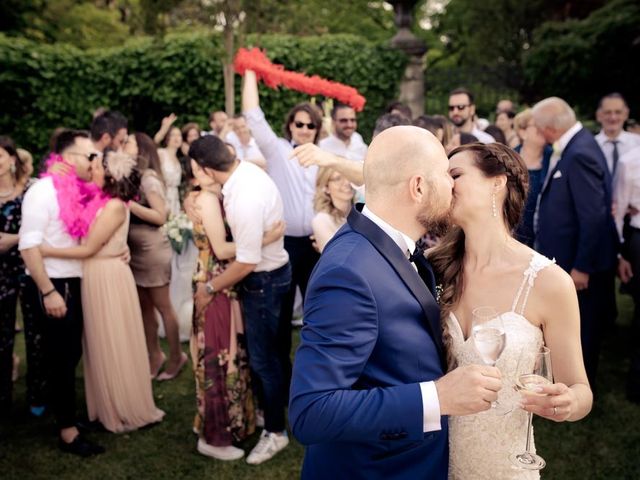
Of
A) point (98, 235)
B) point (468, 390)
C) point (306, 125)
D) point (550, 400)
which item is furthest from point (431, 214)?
point (306, 125)

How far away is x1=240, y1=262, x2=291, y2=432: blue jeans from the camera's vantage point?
12.5 feet

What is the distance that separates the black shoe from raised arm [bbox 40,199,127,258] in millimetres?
1278

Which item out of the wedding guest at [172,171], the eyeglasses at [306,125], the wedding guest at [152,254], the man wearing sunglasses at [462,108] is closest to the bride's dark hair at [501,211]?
the eyeglasses at [306,125]

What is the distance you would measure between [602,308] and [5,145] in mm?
4668

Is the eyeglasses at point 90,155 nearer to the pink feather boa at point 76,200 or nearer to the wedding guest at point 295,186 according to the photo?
the pink feather boa at point 76,200

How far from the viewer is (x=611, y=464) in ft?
12.3

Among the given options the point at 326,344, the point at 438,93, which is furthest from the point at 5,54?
the point at 326,344

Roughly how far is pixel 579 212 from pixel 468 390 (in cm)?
320

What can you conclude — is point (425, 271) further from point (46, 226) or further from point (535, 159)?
point (535, 159)

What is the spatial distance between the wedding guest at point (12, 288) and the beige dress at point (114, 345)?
22.2 inches

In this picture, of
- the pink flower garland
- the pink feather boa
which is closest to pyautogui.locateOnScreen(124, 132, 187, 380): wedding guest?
the pink feather boa

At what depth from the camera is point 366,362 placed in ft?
5.33

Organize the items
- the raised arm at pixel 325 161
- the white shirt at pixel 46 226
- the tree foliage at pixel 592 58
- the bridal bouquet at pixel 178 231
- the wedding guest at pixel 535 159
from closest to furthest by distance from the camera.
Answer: the raised arm at pixel 325 161, the white shirt at pixel 46 226, the wedding guest at pixel 535 159, the bridal bouquet at pixel 178 231, the tree foliage at pixel 592 58

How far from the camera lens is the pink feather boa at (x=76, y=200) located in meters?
3.86
